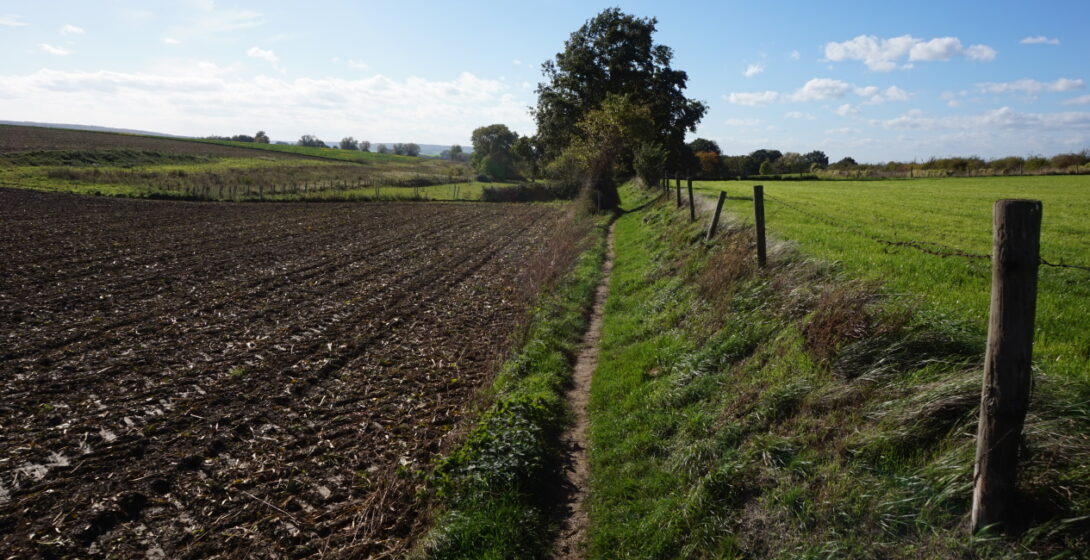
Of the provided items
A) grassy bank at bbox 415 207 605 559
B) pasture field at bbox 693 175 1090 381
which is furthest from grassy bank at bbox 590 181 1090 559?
grassy bank at bbox 415 207 605 559

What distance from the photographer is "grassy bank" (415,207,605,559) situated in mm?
5453

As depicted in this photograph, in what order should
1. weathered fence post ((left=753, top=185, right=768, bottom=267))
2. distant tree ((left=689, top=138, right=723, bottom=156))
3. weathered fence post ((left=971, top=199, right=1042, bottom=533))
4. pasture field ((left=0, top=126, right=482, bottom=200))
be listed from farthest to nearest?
1. distant tree ((left=689, top=138, right=723, bottom=156))
2. pasture field ((left=0, top=126, right=482, bottom=200))
3. weathered fence post ((left=753, top=185, right=768, bottom=267))
4. weathered fence post ((left=971, top=199, right=1042, bottom=533))

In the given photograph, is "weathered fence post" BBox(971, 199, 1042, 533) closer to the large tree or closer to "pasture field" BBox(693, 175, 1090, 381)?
"pasture field" BBox(693, 175, 1090, 381)

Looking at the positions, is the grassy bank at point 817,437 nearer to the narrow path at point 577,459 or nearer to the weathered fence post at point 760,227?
the narrow path at point 577,459

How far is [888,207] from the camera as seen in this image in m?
21.3

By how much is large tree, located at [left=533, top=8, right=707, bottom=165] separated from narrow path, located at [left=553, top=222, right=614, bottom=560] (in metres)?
39.1

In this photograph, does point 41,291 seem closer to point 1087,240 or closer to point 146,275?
point 146,275

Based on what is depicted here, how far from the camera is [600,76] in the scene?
1967 inches

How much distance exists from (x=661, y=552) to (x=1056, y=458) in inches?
117

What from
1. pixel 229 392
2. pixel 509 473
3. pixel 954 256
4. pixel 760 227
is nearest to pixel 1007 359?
pixel 509 473

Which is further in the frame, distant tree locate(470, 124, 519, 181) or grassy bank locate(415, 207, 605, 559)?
distant tree locate(470, 124, 519, 181)

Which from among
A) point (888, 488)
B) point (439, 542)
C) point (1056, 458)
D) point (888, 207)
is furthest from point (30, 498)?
point (888, 207)

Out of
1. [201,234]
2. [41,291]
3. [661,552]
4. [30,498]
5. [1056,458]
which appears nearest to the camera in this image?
[1056,458]

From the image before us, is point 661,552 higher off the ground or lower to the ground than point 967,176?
lower
